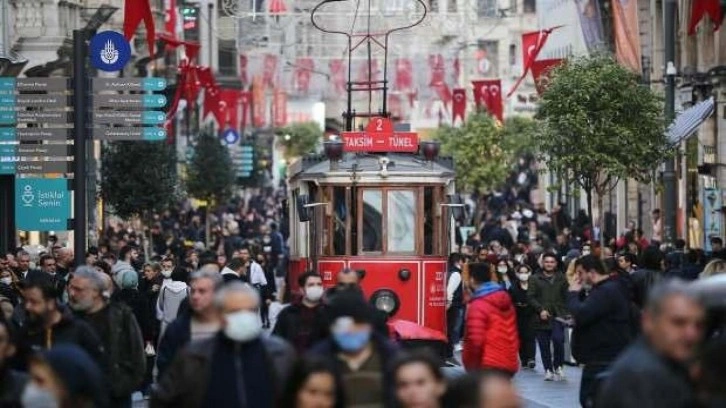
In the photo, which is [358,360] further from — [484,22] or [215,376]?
[484,22]

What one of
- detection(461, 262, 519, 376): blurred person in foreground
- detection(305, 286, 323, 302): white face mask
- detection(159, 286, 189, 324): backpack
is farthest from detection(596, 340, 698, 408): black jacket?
detection(159, 286, 189, 324): backpack

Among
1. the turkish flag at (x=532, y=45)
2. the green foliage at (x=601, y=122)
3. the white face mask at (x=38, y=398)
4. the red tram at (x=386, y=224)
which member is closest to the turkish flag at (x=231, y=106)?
the turkish flag at (x=532, y=45)

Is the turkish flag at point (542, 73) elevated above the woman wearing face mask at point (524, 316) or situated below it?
above

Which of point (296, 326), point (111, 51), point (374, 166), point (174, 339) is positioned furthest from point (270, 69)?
point (174, 339)

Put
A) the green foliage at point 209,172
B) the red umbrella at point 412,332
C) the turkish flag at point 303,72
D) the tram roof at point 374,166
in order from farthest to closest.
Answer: the turkish flag at point 303,72, the green foliage at point 209,172, the tram roof at point 374,166, the red umbrella at point 412,332

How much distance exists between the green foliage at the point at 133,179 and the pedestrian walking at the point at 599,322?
97.1 ft

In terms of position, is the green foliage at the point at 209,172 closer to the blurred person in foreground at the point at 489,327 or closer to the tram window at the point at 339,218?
the tram window at the point at 339,218

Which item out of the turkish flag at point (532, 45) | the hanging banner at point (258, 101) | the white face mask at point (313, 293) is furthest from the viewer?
the hanging banner at point (258, 101)

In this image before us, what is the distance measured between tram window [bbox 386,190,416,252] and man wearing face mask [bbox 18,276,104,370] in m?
12.6

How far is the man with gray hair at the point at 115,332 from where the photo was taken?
588 inches

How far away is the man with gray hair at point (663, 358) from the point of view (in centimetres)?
989

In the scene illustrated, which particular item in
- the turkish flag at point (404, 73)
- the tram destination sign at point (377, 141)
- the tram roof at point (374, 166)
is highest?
the turkish flag at point (404, 73)

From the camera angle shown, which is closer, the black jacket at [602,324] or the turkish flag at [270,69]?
the black jacket at [602,324]

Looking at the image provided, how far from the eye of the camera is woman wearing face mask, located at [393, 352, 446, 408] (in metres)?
10.7
